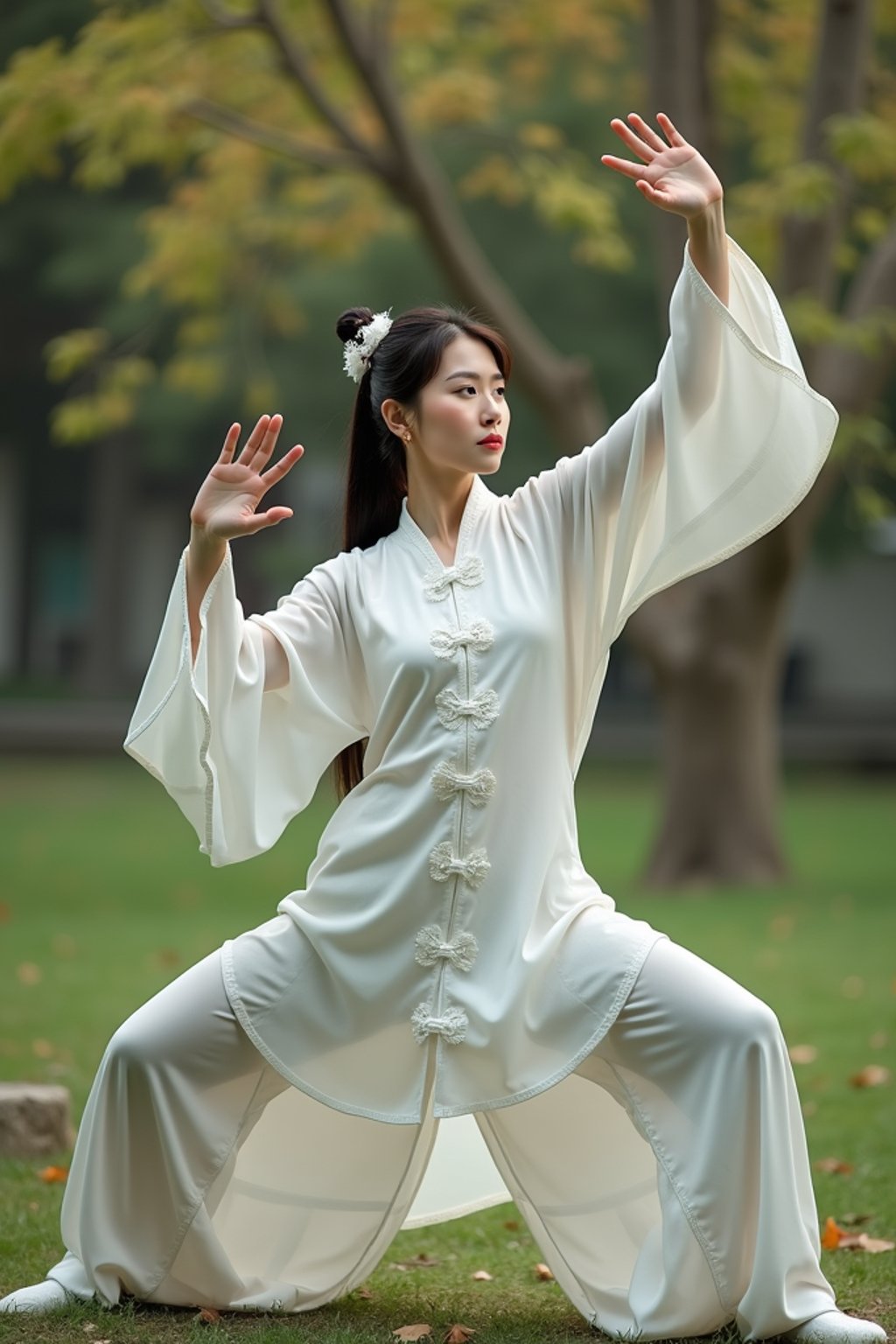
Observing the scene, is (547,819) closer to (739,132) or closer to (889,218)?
(889,218)

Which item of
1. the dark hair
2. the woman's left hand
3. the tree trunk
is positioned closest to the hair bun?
the dark hair

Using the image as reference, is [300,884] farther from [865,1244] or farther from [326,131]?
[865,1244]

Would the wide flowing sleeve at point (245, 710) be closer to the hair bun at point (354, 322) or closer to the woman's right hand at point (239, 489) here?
the woman's right hand at point (239, 489)

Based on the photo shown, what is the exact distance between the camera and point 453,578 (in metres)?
3.86

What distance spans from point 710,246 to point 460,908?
139 cm

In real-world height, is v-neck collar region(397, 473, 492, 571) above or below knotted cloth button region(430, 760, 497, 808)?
above

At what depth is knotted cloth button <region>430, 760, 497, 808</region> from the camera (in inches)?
147

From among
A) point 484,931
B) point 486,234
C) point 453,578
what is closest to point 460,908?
point 484,931

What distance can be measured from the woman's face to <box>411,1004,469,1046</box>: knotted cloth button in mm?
1105

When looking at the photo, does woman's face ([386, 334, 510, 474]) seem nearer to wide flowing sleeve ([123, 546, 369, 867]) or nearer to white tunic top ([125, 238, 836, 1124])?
white tunic top ([125, 238, 836, 1124])

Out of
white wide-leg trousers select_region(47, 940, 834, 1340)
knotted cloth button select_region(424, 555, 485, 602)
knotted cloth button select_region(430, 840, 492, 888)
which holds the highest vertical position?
knotted cloth button select_region(424, 555, 485, 602)

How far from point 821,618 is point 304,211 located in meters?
15.1

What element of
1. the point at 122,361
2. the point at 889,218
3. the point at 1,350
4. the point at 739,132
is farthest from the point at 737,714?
the point at 1,350

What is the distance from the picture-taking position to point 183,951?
945 centimetres
